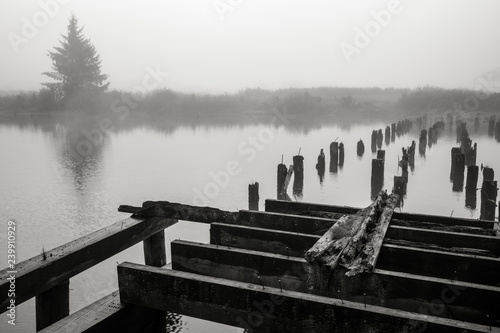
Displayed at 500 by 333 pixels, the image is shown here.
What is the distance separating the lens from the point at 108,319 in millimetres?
2938

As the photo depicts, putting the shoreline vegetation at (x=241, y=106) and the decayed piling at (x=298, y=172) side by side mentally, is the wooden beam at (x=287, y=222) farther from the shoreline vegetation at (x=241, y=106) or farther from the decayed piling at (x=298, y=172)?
the shoreline vegetation at (x=241, y=106)

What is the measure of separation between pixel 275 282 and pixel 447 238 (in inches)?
75.5

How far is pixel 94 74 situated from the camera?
62.5m

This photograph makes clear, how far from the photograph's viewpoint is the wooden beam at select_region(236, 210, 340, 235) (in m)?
4.70

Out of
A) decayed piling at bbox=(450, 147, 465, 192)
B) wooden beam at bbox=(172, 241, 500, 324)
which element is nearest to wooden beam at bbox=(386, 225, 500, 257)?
wooden beam at bbox=(172, 241, 500, 324)

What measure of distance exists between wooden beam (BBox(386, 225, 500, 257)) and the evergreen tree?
61.9 meters

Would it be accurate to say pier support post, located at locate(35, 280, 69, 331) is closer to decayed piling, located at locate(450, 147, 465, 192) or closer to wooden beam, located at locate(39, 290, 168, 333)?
wooden beam, located at locate(39, 290, 168, 333)

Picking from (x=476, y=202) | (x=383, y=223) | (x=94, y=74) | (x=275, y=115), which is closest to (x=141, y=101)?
(x=94, y=74)

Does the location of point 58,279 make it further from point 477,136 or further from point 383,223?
point 477,136

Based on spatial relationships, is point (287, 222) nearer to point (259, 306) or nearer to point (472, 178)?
point (259, 306)

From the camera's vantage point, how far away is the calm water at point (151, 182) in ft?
33.6

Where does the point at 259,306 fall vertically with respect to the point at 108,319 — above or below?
above

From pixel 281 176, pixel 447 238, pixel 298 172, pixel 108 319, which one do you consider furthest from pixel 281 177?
pixel 108 319

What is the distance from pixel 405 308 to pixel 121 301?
2.03m
